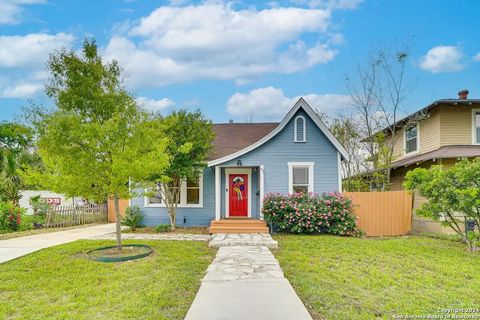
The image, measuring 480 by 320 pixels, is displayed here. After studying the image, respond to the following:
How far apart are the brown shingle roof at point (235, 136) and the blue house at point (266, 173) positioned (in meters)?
1.32

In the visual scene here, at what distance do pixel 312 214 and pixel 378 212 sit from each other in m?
2.79

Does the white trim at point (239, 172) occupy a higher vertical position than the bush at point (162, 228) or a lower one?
higher

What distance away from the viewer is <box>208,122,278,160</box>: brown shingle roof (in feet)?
47.9

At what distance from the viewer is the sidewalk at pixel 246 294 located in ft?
13.3

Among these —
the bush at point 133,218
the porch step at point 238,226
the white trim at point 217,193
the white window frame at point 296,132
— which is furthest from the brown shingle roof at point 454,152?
the bush at point 133,218

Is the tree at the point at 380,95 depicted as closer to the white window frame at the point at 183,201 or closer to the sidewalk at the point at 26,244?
the white window frame at the point at 183,201

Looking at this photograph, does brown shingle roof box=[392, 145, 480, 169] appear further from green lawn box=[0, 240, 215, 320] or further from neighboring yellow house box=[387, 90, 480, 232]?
green lawn box=[0, 240, 215, 320]

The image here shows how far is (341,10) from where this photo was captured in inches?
538

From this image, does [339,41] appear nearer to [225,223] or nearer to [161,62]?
[161,62]

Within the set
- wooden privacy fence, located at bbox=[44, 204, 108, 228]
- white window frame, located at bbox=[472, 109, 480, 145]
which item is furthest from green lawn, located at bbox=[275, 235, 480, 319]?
wooden privacy fence, located at bbox=[44, 204, 108, 228]

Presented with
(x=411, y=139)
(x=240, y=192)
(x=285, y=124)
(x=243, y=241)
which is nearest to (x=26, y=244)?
(x=243, y=241)

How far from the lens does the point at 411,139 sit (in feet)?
55.1

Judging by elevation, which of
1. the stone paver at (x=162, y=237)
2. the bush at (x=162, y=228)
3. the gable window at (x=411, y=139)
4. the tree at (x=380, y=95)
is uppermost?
the tree at (x=380, y=95)

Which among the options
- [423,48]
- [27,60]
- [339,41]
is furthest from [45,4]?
[423,48]
